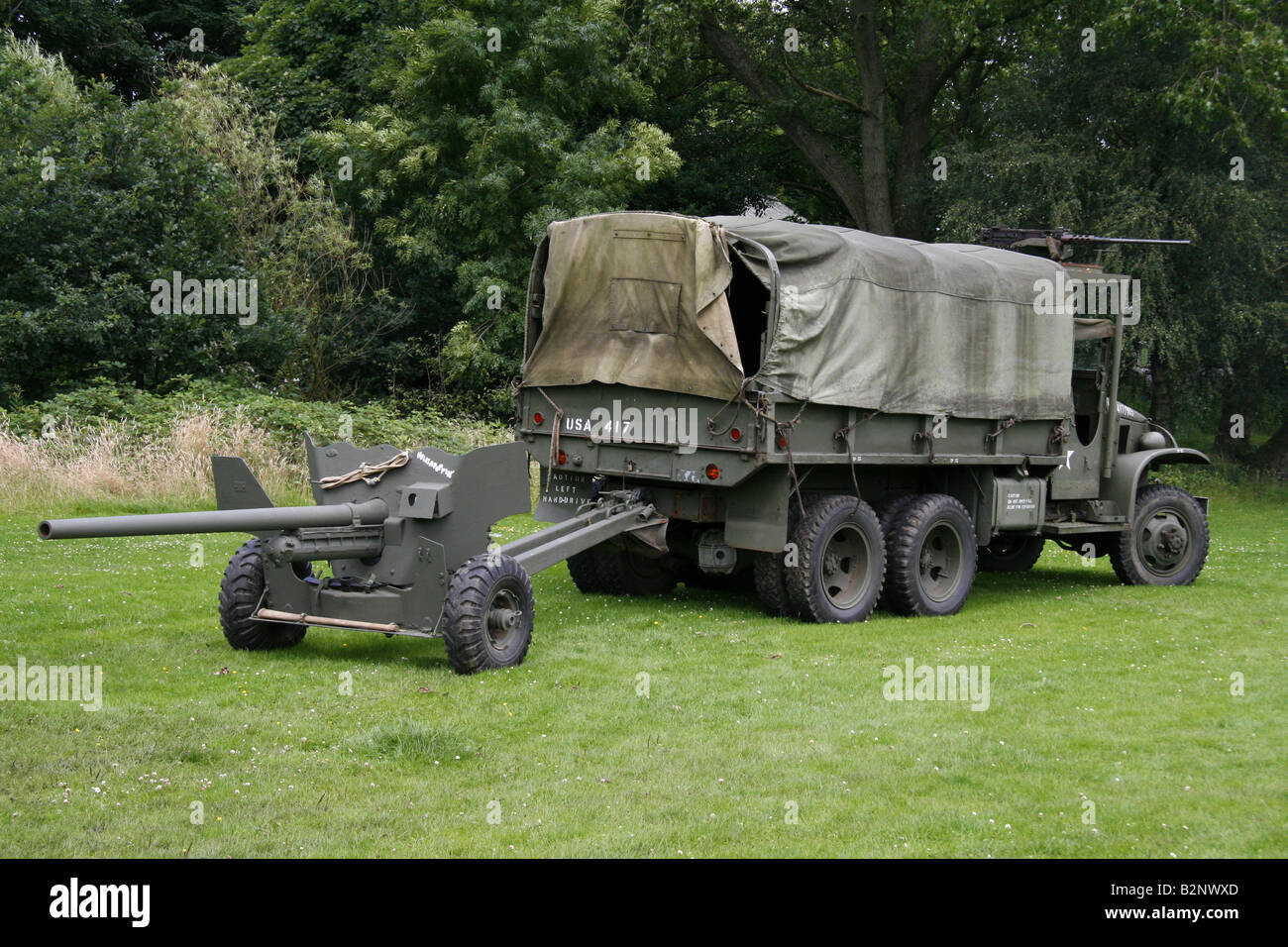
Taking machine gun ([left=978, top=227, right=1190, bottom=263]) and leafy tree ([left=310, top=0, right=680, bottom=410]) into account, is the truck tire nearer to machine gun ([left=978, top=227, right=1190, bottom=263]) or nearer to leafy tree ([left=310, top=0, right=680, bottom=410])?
machine gun ([left=978, top=227, right=1190, bottom=263])

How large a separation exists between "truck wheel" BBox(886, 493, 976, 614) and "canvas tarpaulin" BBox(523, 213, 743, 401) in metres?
2.32

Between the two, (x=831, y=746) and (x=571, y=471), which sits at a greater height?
Result: (x=571, y=471)

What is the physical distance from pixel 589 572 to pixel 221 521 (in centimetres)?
506

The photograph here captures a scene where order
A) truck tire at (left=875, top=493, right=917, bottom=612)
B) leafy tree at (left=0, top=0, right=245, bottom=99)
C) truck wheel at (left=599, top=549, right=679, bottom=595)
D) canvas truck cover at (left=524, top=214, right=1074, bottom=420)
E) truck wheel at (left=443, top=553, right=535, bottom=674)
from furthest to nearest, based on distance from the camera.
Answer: leafy tree at (left=0, top=0, right=245, bottom=99)
truck wheel at (left=599, top=549, right=679, bottom=595)
truck tire at (left=875, top=493, right=917, bottom=612)
canvas truck cover at (left=524, top=214, right=1074, bottom=420)
truck wheel at (left=443, top=553, right=535, bottom=674)

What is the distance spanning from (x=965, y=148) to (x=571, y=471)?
18091mm

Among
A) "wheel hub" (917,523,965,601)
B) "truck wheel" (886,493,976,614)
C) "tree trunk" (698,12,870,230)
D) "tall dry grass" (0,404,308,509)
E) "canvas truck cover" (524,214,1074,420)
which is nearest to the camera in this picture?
"canvas truck cover" (524,214,1074,420)

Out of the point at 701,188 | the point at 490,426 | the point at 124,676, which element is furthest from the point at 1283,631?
the point at 701,188

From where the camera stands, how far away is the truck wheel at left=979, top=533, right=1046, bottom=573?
15.4 meters

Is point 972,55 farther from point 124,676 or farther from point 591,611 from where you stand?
point 124,676

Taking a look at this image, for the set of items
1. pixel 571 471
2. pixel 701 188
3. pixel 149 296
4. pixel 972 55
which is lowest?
pixel 571 471

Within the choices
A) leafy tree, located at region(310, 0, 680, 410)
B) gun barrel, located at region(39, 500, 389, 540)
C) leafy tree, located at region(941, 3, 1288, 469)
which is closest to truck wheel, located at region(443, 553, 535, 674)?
gun barrel, located at region(39, 500, 389, 540)

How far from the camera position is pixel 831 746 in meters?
7.55

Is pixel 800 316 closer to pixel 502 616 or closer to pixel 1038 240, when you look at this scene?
pixel 502 616

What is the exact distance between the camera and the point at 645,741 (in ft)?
24.9
